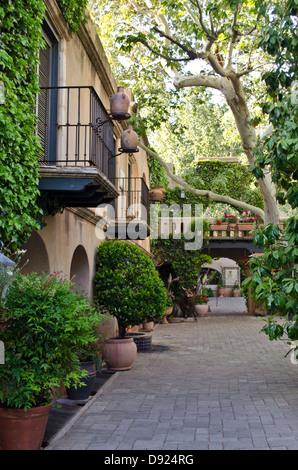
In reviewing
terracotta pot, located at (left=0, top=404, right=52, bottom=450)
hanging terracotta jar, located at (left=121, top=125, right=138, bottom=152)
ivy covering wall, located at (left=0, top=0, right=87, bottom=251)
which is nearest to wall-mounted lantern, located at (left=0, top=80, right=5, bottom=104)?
ivy covering wall, located at (left=0, top=0, right=87, bottom=251)

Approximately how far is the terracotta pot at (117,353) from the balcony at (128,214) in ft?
10.2

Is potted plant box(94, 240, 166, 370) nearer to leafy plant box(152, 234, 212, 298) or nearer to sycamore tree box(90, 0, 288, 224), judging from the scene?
sycamore tree box(90, 0, 288, 224)

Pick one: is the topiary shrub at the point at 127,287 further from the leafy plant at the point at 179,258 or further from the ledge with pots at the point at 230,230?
the ledge with pots at the point at 230,230

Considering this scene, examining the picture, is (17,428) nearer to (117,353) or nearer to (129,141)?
(117,353)

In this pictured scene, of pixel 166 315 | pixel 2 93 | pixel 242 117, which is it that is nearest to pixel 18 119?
pixel 2 93

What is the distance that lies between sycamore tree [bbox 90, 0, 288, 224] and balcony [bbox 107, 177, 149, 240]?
1.41 meters

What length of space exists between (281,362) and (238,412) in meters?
5.07

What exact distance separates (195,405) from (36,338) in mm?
3498

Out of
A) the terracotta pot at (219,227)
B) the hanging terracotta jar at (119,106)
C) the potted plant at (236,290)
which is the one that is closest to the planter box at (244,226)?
the terracotta pot at (219,227)

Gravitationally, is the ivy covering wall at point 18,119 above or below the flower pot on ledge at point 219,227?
below

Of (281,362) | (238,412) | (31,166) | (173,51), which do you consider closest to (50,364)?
(31,166)

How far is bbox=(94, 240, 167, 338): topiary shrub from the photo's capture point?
10.7m

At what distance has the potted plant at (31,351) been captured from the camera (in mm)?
4949
